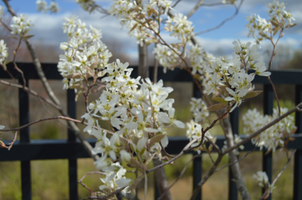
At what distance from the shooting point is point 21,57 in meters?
2.68

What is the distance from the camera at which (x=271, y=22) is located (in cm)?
92

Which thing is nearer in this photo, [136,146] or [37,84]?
[136,146]

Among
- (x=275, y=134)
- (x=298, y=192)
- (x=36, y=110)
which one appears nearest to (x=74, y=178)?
(x=275, y=134)

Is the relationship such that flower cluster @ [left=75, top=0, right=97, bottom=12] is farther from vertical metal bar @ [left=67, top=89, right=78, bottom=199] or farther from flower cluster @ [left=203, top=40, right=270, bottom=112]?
flower cluster @ [left=203, top=40, right=270, bottom=112]

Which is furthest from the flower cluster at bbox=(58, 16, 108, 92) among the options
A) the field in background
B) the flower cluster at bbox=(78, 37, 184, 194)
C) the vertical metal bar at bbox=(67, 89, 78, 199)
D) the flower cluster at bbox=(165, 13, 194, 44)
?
the field in background

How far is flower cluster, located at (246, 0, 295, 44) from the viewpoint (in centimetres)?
91

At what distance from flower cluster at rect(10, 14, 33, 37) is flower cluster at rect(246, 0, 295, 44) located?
0.92 m

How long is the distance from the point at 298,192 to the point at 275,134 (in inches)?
25.5

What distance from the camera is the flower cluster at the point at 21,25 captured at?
3.41ft

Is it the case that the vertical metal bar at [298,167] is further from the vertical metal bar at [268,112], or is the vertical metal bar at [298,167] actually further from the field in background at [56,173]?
the field in background at [56,173]

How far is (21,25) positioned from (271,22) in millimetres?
1022

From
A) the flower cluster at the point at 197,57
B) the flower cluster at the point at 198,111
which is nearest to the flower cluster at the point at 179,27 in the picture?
the flower cluster at the point at 197,57

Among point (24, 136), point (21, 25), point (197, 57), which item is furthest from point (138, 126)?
point (24, 136)

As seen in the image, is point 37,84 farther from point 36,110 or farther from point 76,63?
point 76,63
